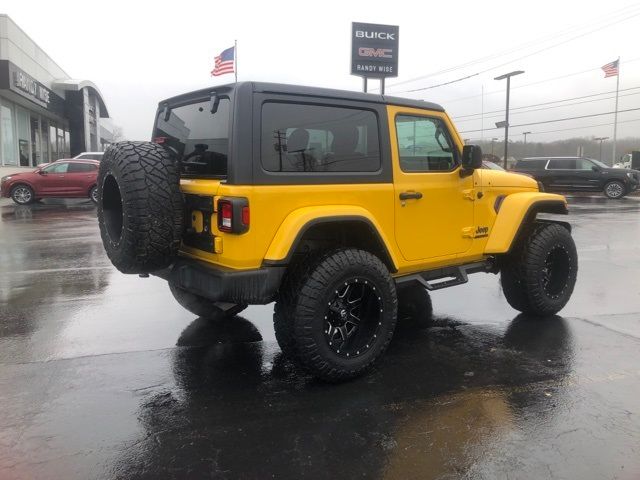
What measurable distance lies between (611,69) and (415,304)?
3237cm

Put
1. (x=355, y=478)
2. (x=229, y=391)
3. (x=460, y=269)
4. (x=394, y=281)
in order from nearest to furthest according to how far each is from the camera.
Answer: (x=355, y=478) < (x=229, y=391) < (x=394, y=281) < (x=460, y=269)

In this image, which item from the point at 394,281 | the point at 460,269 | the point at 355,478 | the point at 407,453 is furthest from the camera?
the point at 460,269

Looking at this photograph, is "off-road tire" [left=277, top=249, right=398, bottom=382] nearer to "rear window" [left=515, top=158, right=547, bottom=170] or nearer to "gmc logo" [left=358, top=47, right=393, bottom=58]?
"rear window" [left=515, top=158, right=547, bottom=170]

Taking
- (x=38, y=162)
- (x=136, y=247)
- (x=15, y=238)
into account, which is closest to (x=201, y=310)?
(x=136, y=247)

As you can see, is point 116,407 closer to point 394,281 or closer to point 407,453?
point 407,453

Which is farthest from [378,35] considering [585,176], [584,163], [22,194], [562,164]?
[22,194]

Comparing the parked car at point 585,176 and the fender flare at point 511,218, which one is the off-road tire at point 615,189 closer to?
the parked car at point 585,176

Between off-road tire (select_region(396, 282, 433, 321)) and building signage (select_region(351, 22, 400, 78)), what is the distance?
25.0m

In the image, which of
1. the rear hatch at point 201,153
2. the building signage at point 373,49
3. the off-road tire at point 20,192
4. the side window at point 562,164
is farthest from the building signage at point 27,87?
the side window at point 562,164

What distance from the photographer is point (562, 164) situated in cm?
2280

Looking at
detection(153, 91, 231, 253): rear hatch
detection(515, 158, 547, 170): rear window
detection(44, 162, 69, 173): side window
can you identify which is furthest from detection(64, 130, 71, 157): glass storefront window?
detection(153, 91, 231, 253): rear hatch

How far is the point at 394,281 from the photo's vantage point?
416 centimetres

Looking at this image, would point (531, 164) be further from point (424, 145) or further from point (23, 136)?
point (23, 136)

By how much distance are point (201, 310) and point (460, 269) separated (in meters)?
2.47
